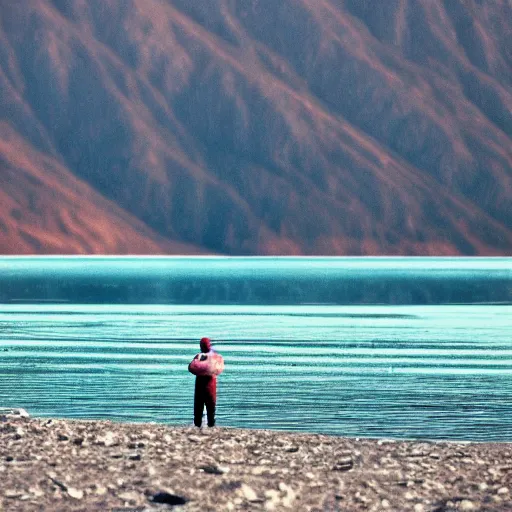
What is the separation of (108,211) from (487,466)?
154 metres

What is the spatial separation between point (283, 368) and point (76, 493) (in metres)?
19.8

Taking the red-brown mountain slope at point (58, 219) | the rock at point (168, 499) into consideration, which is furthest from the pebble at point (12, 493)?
the red-brown mountain slope at point (58, 219)

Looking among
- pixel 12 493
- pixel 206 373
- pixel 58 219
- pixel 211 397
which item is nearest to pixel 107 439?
pixel 206 373

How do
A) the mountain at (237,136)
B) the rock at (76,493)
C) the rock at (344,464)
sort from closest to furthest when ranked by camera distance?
the rock at (76,493) → the rock at (344,464) → the mountain at (237,136)

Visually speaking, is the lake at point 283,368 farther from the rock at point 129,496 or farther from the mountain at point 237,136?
the mountain at point 237,136

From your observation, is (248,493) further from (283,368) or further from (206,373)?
(283,368)

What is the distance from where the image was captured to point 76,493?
40.4 ft

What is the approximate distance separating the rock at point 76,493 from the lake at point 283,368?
337 inches

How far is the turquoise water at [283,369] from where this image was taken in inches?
889

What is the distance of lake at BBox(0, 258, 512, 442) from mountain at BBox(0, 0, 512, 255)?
110886 mm

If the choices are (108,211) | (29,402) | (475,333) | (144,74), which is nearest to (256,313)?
(475,333)

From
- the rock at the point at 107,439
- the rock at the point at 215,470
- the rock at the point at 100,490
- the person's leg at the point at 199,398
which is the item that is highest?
the person's leg at the point at 199,398

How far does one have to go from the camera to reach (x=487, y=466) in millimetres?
14812

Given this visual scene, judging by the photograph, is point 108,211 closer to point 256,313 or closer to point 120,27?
point 120,27
